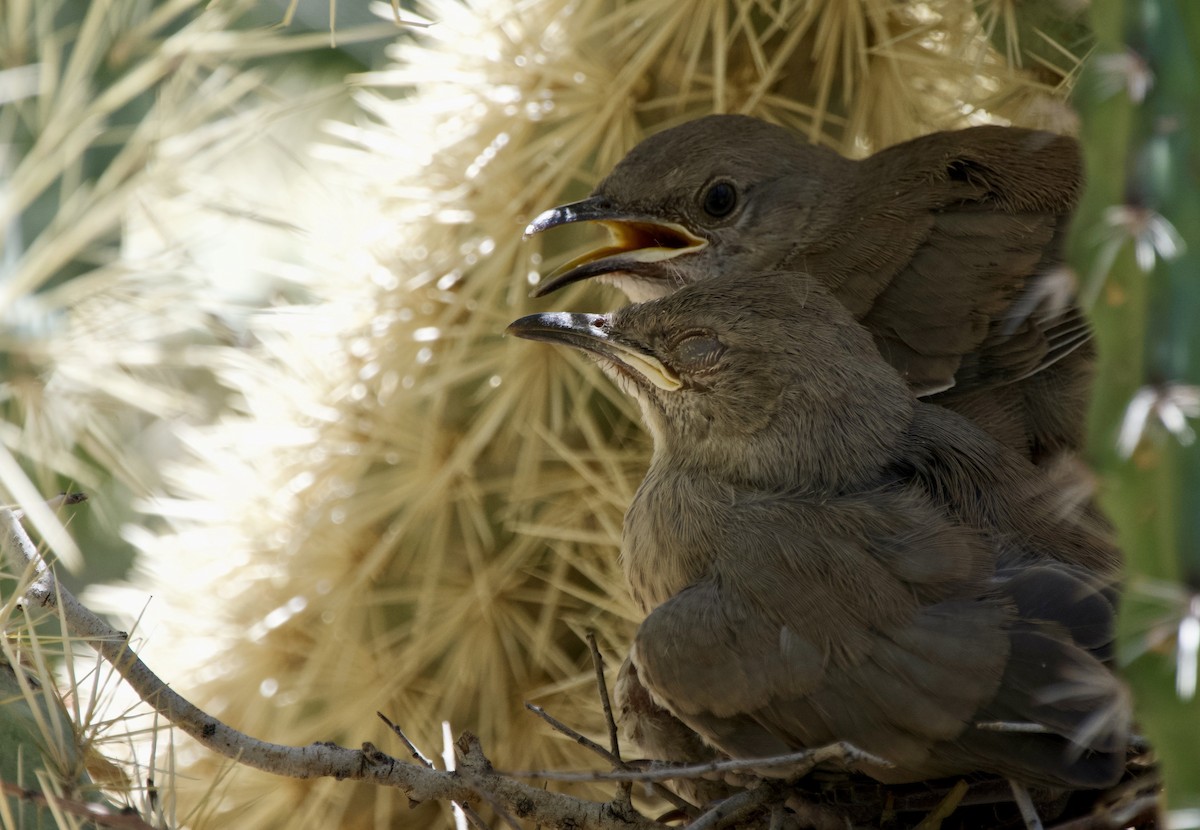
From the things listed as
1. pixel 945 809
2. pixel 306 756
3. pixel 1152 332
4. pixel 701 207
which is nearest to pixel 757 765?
pixel 945 809

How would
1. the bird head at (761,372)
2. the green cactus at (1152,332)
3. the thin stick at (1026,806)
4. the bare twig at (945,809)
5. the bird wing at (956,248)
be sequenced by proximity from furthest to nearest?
the bird wing at (956,248)
the bird head at (761,372)
the bare twig at (945,809)
the thin stick at (1026,806)
the green cactus at (1152,332)

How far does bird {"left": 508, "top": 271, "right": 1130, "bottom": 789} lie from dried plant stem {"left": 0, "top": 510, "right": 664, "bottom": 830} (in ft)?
0.66

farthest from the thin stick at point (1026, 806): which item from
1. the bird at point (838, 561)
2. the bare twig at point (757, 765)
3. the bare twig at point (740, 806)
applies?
the bare twig at point (740, 806)

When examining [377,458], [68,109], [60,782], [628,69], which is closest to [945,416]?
[628,69]

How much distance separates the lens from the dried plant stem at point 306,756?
1599 millimetres

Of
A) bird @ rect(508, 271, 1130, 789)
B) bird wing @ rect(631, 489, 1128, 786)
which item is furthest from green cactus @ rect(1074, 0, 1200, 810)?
bird wing @ rect(631, 489, 1128, 786)

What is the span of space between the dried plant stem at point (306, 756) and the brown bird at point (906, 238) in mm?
902

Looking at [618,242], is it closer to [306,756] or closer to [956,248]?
[956,248]

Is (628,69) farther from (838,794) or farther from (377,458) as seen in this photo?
(838,794)

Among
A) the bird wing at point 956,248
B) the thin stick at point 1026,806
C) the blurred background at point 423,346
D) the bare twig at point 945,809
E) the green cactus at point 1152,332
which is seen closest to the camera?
the green cactus at point 1152,332

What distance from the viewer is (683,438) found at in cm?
217

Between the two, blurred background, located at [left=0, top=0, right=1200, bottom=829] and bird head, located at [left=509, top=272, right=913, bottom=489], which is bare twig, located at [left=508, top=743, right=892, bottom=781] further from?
blurred background, located at [left=0, top=0, right=1200, bottom=829]

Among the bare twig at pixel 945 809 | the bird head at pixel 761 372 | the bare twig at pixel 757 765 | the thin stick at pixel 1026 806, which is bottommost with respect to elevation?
the bare twig at pixel 945 809

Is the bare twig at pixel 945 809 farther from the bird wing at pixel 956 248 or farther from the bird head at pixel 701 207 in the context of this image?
the bird head at pixel 701 207
